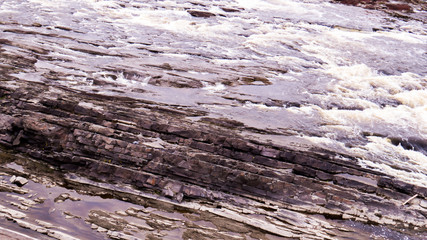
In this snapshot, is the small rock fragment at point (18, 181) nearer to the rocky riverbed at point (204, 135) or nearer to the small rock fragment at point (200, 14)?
the rocky riverbed at point (204, 135)

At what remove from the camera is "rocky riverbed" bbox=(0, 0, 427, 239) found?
812 cm

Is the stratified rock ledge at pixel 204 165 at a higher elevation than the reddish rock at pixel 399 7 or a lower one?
lower

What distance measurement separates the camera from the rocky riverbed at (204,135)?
26.7 ft

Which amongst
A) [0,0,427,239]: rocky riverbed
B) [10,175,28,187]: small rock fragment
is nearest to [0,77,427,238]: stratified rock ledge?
[0,0,427,239]: rocky riverbed

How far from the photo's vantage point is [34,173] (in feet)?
29.1

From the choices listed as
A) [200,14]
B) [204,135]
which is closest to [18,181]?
[204,135]

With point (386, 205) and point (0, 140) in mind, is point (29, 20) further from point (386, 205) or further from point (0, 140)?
point (386, 205)

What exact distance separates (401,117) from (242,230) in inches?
303

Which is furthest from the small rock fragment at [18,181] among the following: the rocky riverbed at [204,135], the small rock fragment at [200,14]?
the small rock fragment at [200,14]

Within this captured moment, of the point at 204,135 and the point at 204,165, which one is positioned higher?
the point at 204,135

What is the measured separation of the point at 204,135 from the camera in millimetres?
10430

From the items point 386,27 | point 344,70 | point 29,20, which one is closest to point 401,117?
point 344,70

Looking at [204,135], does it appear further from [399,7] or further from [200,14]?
[399,7]

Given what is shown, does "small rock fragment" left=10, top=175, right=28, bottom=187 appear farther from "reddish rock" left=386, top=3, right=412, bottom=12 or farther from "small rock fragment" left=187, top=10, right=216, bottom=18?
"reddish rock" left=386, top=3, right=412, bottom=12
